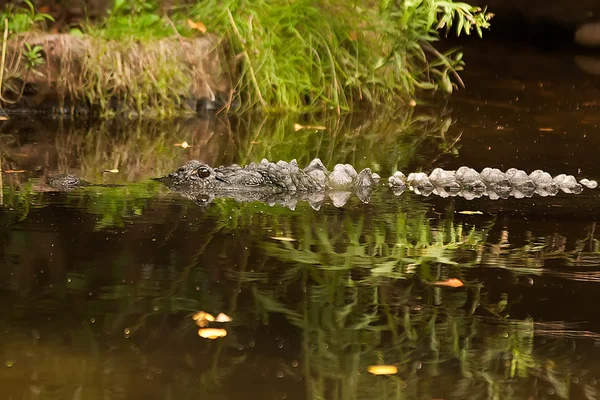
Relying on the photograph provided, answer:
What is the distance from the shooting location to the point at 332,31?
8875 millimetres

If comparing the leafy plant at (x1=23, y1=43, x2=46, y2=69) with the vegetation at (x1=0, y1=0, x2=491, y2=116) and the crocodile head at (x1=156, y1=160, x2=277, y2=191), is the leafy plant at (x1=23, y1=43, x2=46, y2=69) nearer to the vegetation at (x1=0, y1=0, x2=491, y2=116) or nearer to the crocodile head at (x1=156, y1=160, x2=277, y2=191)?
the vegetation at (x1=0, y1=0, x2=491, y2=116)

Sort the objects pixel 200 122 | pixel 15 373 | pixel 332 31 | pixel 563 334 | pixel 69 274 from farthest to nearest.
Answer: pixel 332 31 → pixel 200 122 → pixel 69 274 → pixel 563 334 → pixel 15 373

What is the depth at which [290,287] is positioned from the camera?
13.2 feet

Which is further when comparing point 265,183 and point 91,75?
point 91,75

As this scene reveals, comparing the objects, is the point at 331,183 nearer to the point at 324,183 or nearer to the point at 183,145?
the point at 324,183

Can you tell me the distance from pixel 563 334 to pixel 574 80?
786 cm

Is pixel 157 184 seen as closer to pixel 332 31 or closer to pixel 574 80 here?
pixel 332 31

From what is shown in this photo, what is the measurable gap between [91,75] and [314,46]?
2.01m

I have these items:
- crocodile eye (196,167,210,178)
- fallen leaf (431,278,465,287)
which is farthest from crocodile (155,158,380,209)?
fallen leaf (431,278,465,287)

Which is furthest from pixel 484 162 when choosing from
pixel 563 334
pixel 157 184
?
pixel 563 334

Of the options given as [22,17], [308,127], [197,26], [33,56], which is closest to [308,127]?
[308,127]

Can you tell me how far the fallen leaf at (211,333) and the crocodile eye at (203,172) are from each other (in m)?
2.29

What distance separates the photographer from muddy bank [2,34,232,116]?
8125 millimetres

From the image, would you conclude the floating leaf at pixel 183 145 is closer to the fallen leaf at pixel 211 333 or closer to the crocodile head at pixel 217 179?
the crocodile head at pixel 217 179
